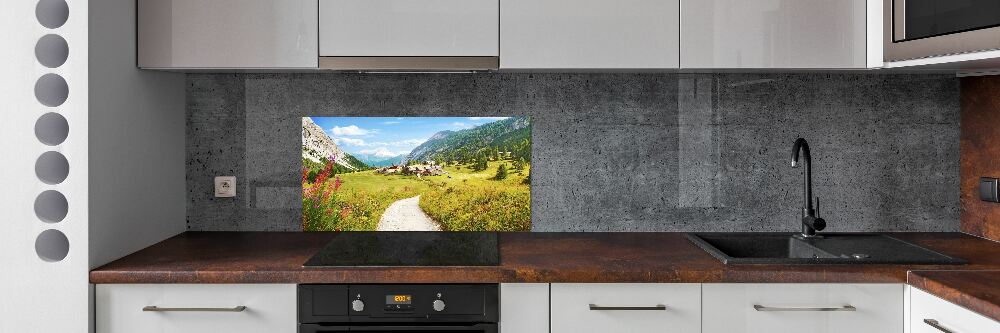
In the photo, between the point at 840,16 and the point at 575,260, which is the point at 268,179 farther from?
the point at 840,16

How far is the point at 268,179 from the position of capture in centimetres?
255

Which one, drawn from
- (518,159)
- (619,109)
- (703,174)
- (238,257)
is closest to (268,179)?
(238,257)

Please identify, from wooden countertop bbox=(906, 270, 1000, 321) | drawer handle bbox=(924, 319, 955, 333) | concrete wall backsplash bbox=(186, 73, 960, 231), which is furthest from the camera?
concrete wall backsplash bbox=(186, 73, 960, 231)

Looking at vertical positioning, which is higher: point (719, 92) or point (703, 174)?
point (719, 92)

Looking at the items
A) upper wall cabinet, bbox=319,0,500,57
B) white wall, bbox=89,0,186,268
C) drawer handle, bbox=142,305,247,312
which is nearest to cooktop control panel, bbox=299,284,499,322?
drawer handle, bbox=142,305,247,312

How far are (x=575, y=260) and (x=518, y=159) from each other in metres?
0.65

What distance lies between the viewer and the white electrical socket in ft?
8.31

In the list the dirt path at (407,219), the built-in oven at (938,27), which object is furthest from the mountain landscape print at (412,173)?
the built-in oven at (938,27)

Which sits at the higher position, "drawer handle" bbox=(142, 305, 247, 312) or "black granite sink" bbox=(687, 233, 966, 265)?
"black granite sink" bbox=(687, 233, 966, 265)
